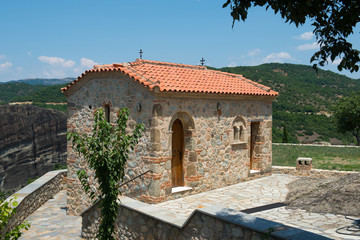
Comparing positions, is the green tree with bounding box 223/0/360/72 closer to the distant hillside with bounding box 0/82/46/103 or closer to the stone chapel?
the stone chapel

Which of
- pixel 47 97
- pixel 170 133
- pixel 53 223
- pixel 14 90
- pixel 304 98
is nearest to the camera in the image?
pixel 170 133

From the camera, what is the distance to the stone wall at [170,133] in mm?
10047

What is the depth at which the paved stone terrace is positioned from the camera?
8.13 metres

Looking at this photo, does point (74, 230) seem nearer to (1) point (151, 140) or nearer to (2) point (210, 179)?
(1) point (151, 140)

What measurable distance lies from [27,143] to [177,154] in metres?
19.9

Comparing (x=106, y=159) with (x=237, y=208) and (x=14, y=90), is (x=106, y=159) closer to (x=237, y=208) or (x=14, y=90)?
(x=237, y=208)

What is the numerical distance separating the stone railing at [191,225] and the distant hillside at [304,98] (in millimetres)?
30244

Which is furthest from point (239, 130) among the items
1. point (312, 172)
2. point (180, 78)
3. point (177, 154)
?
point (312, 172)

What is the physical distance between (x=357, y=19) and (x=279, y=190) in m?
7.99

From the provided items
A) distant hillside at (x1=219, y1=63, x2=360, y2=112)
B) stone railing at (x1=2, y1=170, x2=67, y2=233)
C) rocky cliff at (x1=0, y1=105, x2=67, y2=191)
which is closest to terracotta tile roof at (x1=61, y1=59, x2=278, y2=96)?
stone railing at (x1=2, y1=170, x2=67, y2=233)

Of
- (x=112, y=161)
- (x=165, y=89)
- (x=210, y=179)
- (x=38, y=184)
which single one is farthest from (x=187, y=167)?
(x=38, y=184)

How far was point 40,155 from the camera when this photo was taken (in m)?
27.8

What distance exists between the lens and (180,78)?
11.5 m

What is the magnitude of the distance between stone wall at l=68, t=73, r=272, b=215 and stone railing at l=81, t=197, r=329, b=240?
1.64 m
